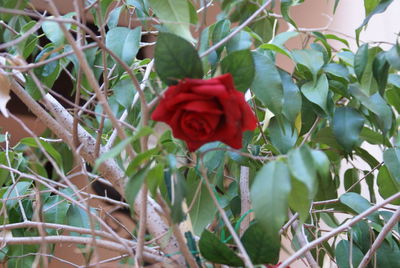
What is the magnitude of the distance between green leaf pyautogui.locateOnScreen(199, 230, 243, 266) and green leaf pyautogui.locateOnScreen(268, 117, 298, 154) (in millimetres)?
224

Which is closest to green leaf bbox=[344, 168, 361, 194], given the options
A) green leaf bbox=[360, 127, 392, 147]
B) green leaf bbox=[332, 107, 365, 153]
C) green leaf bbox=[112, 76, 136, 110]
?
green leaf bbox=[360, 127, 392, 147]

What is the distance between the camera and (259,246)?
59 cm

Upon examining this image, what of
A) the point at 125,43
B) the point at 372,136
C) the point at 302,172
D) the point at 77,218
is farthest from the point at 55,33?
the point at 372,136

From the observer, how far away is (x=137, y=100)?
862 mm

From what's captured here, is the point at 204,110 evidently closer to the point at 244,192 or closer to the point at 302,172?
the point at 302,172

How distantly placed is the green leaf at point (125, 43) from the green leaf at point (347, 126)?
310 mm

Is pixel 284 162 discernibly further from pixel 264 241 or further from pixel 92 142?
pixel 92 142

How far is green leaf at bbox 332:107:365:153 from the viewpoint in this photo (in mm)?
733

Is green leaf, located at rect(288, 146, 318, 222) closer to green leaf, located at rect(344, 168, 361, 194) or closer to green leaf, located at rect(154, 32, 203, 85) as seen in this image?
green leaf, located at rect(154, 32, 203, 85)

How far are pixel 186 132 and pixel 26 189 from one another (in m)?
0.54

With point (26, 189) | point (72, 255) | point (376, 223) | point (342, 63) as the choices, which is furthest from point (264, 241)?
point (72, 255)

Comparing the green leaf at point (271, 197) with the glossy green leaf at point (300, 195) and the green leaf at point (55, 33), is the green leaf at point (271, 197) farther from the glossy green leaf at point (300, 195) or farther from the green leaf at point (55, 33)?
the green leaf at point (55, 33)

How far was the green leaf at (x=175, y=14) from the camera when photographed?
53cm

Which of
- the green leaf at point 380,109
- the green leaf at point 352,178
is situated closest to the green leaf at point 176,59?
the green leaf at point 380,109
